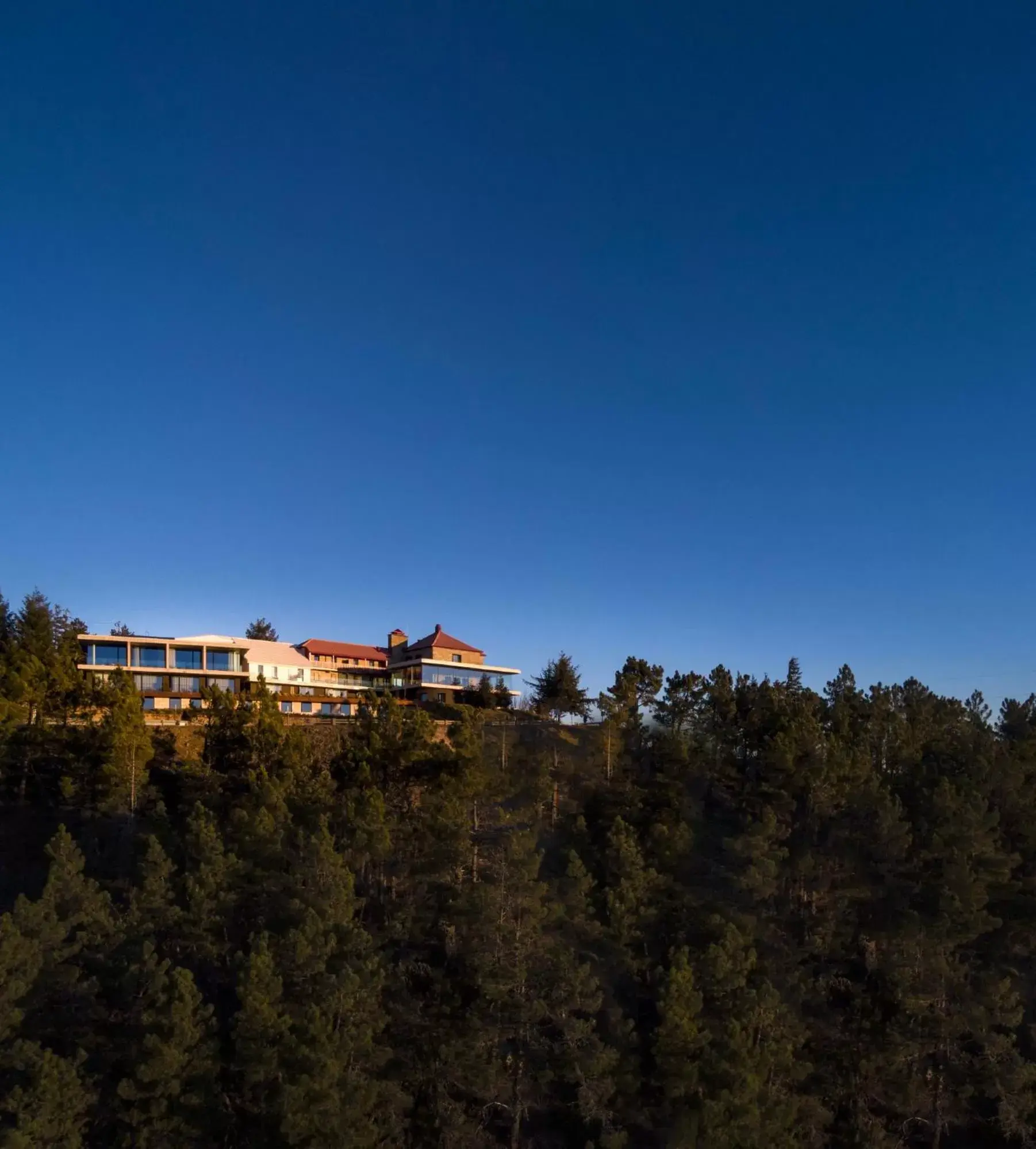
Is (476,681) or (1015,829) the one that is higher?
(476,681)

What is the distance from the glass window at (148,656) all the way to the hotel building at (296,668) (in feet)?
0.13

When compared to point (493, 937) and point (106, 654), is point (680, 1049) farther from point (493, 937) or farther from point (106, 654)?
point (106, 654)

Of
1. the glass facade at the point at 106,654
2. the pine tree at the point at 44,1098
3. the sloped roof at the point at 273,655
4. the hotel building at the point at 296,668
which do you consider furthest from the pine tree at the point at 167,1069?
the sloped roof at the point at 273,655

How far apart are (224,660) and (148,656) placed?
4.61m

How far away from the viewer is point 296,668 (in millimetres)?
62312

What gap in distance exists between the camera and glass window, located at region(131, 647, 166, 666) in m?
52.1

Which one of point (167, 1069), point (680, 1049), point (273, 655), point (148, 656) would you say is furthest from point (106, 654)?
point (680, 1049)

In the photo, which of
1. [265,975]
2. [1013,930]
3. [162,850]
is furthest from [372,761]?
[1013,930]

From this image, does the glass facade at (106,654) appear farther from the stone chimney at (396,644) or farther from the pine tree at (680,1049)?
the pine tree at (680,1049)

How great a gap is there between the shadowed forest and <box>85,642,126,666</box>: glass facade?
10.7 meters

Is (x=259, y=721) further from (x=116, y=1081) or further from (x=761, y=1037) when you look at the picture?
(x=761, y=1037)

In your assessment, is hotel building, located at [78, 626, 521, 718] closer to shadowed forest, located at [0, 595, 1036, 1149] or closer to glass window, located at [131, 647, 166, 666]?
glass window, located at [131, 647, 166, 666]

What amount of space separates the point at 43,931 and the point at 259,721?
14780 millimetres

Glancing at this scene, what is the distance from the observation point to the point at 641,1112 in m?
25.2
